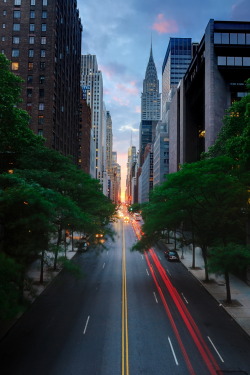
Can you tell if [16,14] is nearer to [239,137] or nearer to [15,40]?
[15,40]

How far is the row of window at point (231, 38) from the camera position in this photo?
49.9 m

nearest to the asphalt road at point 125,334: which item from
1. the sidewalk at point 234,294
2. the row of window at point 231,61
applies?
the sidewalk at point 234,294

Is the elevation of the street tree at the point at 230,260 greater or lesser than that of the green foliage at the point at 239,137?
lesser

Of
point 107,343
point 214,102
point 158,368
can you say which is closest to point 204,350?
point 158,368

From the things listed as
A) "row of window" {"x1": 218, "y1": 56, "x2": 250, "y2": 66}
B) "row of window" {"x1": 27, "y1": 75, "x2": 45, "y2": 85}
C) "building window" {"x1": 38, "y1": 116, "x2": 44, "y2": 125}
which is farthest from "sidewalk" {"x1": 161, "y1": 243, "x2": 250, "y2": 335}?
"row of window" {"x1": 27, "y1": 75, "x2": 45, "y2": 85}

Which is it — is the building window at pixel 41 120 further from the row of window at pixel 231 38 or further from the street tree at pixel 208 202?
the street tree at pixel 208 202

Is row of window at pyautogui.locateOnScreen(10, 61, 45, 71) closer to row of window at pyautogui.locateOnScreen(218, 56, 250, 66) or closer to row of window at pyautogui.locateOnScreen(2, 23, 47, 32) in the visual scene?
row of window at pyautogui.locateOnScreen(2, 23, 47, 32)

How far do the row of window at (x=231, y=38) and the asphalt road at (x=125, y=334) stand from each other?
4296cm

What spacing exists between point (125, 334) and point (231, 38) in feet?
172

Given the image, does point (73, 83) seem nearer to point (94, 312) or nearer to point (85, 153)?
point (85, 153)

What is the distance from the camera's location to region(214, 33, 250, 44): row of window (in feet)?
164

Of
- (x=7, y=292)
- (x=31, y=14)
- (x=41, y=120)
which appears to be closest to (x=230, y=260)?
(x=7, y=292)

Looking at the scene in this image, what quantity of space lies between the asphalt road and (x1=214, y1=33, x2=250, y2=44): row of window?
4296cm

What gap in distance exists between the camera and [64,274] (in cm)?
2962
